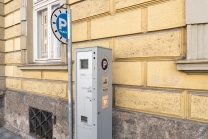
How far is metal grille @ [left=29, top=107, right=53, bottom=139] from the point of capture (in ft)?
13.3

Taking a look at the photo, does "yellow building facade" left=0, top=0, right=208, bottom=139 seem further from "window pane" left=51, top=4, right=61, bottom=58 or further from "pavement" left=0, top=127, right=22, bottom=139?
"pavement" left=0, top=127, right=22, bottom=139

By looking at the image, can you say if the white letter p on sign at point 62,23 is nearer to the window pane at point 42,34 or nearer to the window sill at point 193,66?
the window sill at point 193,66

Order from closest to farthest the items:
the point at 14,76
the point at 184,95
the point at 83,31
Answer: the point at 184,95 → the point at 83,31 → the point at 14,76

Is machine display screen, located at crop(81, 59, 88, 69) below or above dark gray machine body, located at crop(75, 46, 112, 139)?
above

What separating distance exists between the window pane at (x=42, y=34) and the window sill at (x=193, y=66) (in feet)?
11.7

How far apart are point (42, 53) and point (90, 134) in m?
3.31

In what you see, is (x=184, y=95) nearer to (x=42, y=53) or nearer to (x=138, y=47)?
(x=138, y=47)

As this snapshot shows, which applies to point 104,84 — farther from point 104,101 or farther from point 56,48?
point 56,48

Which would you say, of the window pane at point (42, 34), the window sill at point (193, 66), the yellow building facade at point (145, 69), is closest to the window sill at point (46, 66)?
the yellow building facade at point (145, 69)

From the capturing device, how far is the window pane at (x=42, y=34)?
4.67 metres

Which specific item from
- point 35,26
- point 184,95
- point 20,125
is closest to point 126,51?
point 184,95

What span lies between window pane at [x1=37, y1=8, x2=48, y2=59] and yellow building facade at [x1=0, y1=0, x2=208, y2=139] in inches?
39.3

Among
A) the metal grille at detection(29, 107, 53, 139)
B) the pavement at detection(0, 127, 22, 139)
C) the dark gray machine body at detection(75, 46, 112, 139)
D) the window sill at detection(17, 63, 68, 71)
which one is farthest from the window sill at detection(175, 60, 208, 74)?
the pavement at detection(0, 127, 22, 139)

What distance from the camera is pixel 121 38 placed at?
279cm
